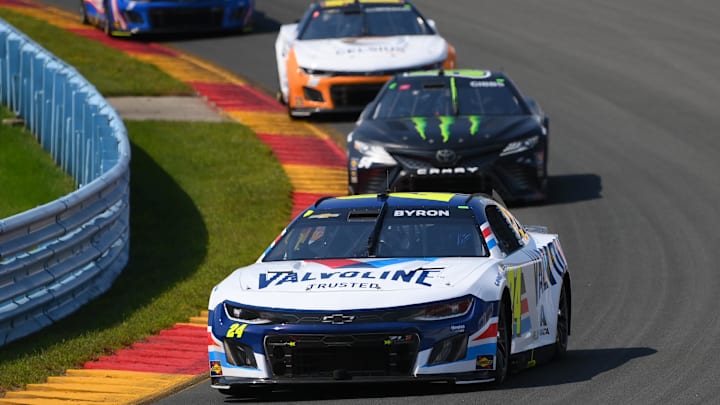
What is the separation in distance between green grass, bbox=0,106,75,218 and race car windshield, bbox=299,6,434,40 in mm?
4810

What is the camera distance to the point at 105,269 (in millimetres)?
14555

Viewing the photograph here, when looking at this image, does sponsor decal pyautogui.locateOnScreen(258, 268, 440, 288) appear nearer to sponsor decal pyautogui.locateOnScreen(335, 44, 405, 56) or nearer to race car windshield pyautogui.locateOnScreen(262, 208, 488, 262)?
race car windshield pyautogui.locateOnScreen(262, 208, 488, 262)

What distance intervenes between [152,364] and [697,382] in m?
3.88

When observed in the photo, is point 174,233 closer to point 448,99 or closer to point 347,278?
point 448,99

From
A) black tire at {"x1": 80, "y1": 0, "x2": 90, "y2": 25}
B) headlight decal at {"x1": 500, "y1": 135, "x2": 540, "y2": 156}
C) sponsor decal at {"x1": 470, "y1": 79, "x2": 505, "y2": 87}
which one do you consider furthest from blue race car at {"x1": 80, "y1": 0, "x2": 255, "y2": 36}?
headlight decal at {"x1": 500, "y1": 135, "x2": 540, "y2": 156}

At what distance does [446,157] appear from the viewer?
17547mm

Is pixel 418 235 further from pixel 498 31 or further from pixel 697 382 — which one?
pixel 498 31

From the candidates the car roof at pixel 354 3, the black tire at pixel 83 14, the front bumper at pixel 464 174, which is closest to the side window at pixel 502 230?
the front bumper at pixel 464 174

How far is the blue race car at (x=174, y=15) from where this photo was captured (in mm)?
29047

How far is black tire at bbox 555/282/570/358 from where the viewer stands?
37.4 ft

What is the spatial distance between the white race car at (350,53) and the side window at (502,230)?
36.7 ft

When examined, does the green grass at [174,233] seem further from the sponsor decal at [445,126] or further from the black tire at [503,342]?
the black tire at [503,342]

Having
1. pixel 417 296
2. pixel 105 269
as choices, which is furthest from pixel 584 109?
pixel 417 296

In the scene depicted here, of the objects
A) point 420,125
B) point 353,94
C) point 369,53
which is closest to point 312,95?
point 353,94
